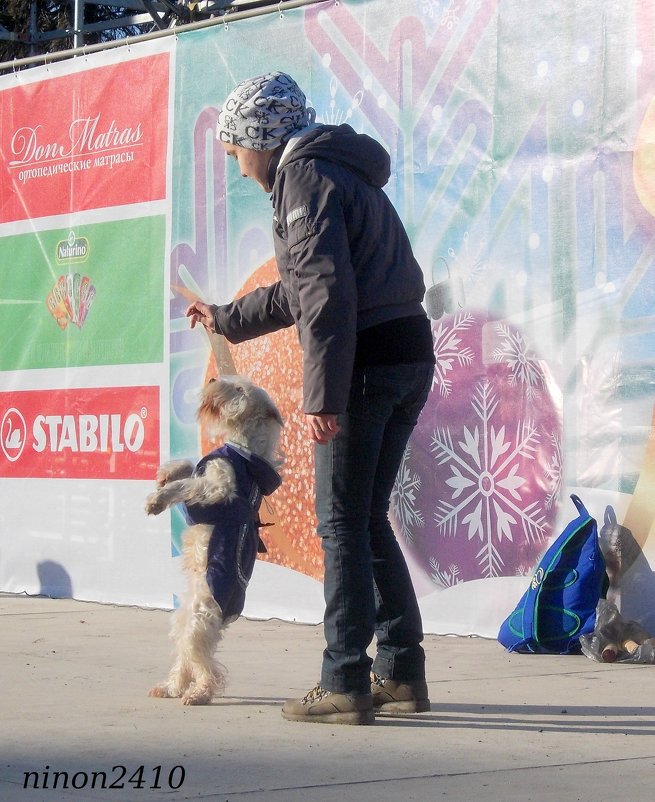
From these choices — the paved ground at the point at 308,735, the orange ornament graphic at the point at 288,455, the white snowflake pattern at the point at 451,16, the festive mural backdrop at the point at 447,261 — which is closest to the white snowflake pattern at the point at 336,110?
the festive mural backdrop at the point at 447,261

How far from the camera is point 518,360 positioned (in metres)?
6.38

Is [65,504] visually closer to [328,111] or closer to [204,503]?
[328,111]

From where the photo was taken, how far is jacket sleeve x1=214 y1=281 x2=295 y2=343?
15.3 feet

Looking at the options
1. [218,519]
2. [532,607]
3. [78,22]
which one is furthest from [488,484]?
[78,22]

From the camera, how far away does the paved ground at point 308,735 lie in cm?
343

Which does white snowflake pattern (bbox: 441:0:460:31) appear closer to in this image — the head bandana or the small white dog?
the head bandana

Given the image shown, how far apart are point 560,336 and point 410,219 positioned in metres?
1.01

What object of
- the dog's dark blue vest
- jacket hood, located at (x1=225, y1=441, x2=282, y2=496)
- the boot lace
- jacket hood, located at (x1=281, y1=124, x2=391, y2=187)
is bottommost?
the boot lace

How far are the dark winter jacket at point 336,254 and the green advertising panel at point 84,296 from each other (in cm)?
340

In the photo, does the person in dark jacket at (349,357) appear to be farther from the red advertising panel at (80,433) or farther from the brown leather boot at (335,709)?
the red advertising panel at (80,433)

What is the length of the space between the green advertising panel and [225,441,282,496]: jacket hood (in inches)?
118

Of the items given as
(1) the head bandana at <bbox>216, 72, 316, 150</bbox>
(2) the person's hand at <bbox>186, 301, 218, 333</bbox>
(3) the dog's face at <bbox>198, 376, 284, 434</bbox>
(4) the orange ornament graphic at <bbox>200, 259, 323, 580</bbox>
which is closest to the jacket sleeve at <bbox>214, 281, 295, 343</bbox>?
(2) the person's hand at <bbox>186, 301, 218, 333</bbox>

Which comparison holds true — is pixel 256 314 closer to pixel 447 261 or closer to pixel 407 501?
pixel 447 261

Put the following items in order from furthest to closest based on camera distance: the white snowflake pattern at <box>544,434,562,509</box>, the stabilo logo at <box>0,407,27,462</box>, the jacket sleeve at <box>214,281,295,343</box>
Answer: the stabilo logo at <box>0,407,27,462</box>, the white snowflake pattern at <box>544,434,562,509</box>, the jacket sleeve at <box>214,281,295,343</box>
